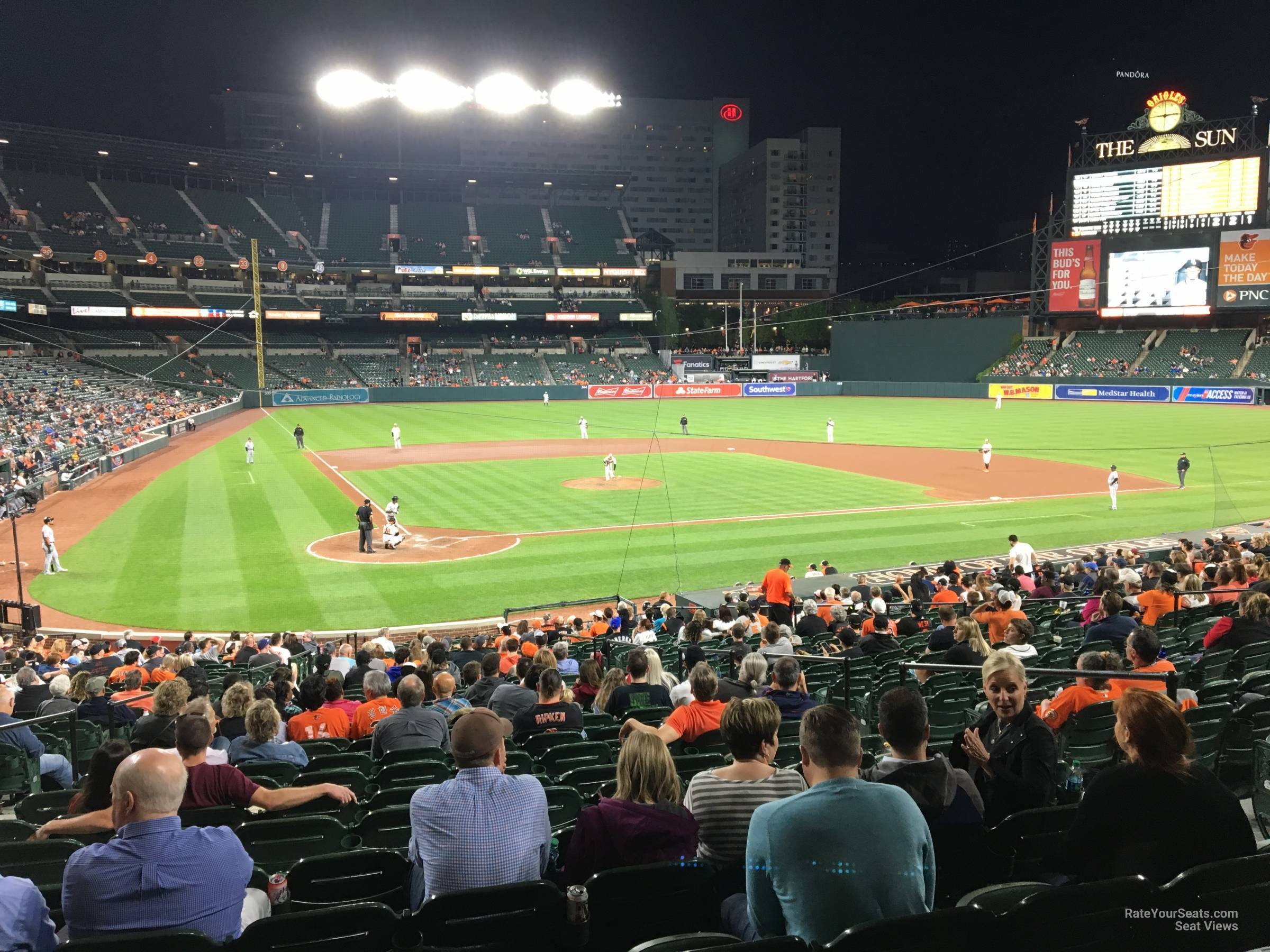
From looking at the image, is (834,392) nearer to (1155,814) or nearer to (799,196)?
(799,196)

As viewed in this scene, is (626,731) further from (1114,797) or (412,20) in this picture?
(412,20)

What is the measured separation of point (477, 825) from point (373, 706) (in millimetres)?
4989

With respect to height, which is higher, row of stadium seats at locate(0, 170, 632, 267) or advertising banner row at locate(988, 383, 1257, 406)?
row of stadium seats at locate(0, 170, 632, 267)

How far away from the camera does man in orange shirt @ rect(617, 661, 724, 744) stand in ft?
22.7

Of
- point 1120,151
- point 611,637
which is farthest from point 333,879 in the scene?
point 1120,151

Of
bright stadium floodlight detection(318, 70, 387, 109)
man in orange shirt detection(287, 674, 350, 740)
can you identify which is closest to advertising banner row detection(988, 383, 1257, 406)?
man in orange shirt detection(287, 674, 350, 740)

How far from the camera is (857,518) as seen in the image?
1117 inches

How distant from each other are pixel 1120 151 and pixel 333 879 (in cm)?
8718

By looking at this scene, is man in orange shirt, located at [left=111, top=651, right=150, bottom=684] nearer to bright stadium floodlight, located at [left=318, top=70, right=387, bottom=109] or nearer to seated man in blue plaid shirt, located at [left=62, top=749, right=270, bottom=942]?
seated man in blue plaid shirt, located at [left=62, top=749, right=270, bottom=942]

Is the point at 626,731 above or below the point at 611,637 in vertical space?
above

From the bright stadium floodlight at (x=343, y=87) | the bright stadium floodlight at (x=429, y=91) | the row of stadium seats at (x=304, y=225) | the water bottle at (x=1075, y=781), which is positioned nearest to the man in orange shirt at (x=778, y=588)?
the water bottle at (x=1075, y=781)

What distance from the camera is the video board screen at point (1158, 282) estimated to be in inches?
2803

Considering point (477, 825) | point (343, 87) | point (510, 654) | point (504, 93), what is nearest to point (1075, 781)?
point (477, 825)

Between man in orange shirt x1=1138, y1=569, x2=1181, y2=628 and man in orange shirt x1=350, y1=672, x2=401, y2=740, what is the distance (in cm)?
955
